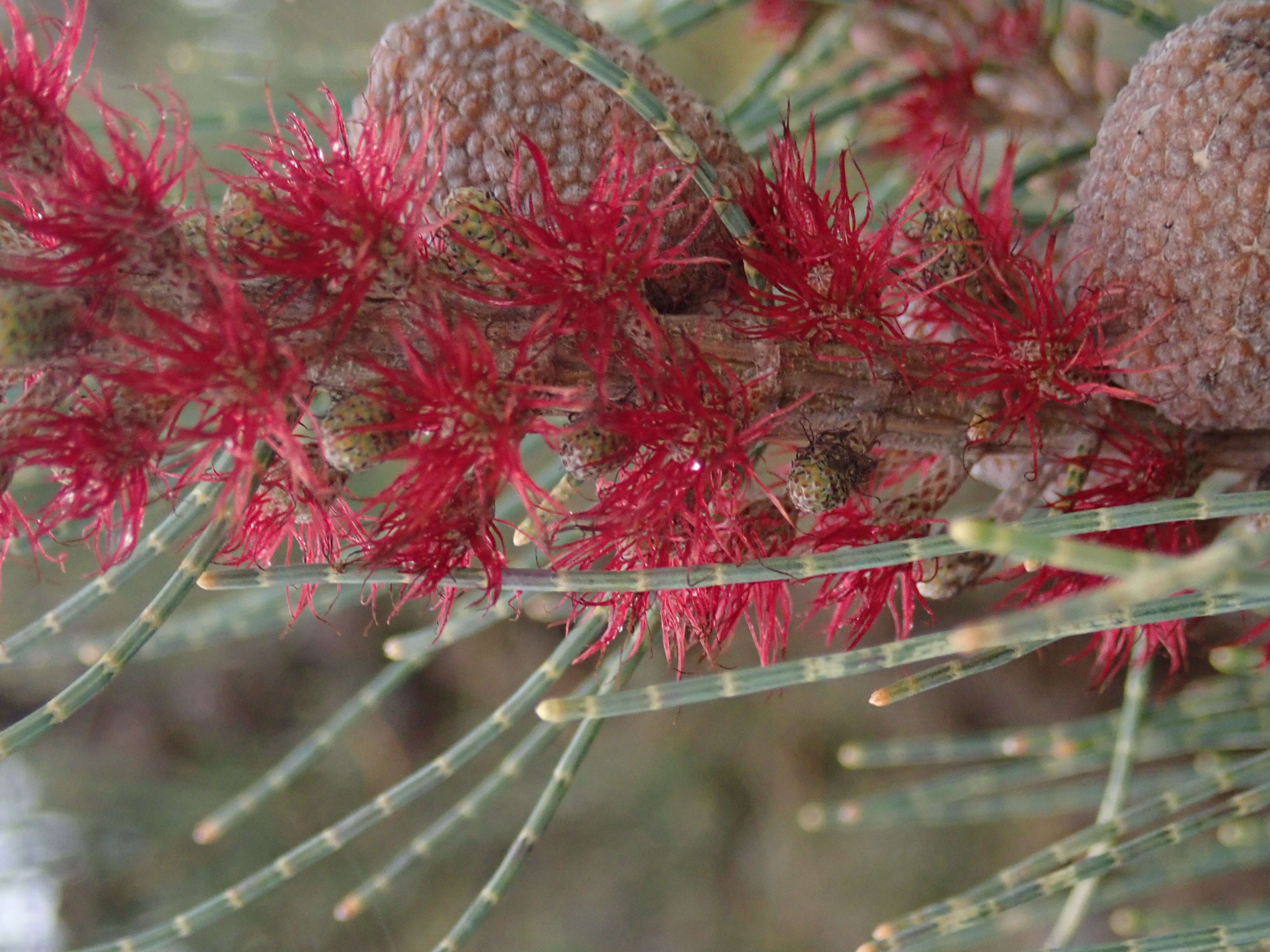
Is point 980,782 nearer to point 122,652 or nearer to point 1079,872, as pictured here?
point 1079,872

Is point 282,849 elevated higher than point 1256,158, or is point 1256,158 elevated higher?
point 1256,158

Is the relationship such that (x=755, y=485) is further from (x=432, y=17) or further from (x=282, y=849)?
(x=282, y=849)

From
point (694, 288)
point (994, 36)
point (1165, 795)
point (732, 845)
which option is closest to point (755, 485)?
point (694, 288)

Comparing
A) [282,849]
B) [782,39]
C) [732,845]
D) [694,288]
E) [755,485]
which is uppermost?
[782,39]

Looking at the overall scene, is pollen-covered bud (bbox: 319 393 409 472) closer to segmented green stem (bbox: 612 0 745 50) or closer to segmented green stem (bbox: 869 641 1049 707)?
segmented green stem (bbox: 869 641 1049 707)

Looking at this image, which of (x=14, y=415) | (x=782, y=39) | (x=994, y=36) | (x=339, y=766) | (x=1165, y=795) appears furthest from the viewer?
(x=339, y=766)

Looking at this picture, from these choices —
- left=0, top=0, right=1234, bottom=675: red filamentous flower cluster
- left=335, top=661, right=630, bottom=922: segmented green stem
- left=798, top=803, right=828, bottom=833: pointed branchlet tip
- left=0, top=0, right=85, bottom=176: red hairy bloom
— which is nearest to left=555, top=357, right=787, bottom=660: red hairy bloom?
left=0, top=0, right=1234, bottom=675: red filamentous flower cluster

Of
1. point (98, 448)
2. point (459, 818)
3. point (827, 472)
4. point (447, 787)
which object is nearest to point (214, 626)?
point (459, 818)
